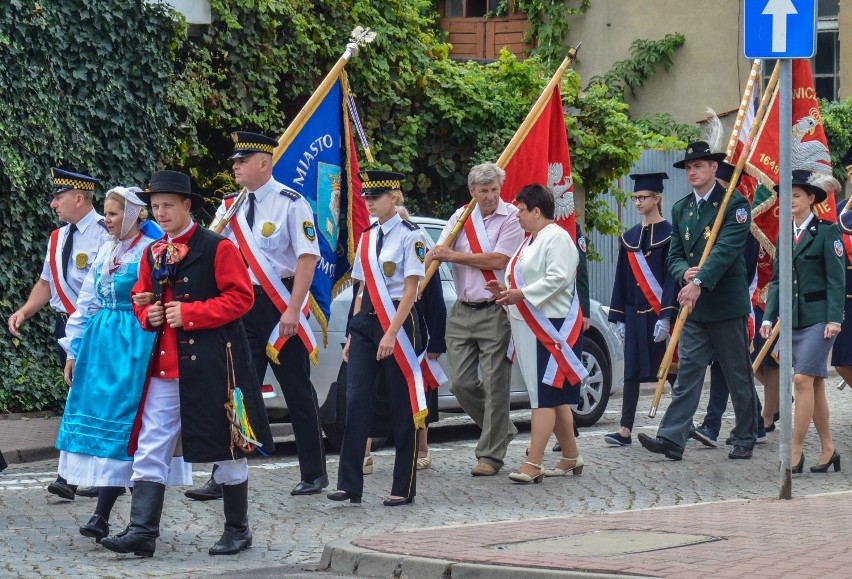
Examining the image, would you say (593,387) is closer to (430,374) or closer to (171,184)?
(430,374)

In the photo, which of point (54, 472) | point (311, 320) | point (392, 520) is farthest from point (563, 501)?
point (54, 472)

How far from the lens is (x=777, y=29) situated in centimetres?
Result: 805

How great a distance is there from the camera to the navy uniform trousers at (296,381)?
8.88 meters

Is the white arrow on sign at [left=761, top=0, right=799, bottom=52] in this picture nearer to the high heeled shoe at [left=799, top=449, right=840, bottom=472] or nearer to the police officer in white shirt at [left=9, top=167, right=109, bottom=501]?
the high heeled shoe at [left=799, top=449, right=840, bottom=472]

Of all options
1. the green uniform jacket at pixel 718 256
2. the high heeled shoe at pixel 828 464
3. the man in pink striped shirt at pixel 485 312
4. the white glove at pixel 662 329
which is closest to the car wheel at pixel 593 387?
the white glove at pixel 662 329

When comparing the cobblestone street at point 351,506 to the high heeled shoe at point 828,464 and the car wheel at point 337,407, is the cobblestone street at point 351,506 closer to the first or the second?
the high heeled shoe at point 828,464

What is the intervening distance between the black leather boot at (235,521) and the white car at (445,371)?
3290 millimetres

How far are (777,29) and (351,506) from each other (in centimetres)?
356

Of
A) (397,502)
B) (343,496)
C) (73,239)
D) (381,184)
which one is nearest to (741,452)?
(397,502)

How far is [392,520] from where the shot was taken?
8.05m

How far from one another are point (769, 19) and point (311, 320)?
3980mm

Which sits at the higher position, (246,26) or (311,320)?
(246,26)

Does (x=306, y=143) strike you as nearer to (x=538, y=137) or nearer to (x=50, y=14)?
(x=538, y=137)

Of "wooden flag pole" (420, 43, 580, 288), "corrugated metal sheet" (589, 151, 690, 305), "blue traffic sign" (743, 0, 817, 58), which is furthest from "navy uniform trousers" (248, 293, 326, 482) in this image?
"corrugated metal sheet" (589, 151, 690, 305)
